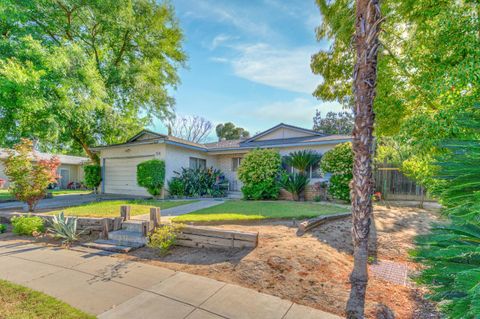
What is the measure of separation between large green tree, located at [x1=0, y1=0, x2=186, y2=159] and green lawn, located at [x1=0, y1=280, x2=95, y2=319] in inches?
381

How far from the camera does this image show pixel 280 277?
366 centimetres

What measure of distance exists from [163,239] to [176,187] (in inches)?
337

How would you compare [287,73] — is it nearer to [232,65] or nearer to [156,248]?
[232,65]

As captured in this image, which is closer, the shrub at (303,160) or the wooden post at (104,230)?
the wooden post at (104,230)

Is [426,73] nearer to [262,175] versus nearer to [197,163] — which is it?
[262,175]

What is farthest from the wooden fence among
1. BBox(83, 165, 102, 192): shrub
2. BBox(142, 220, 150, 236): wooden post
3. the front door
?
the front door

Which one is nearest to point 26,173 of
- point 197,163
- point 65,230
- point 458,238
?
point 65,230

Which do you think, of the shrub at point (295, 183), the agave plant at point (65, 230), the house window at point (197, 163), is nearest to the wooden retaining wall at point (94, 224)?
the agave plant at point (65, 230)

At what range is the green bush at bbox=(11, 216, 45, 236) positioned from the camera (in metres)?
6.51

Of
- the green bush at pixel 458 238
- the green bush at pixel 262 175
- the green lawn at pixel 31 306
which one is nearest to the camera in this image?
the green bush at pixel 458 238

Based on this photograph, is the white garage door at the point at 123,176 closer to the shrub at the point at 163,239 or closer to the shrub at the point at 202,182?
the shrub at the point at 202,182

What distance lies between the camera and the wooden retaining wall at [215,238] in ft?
15.6

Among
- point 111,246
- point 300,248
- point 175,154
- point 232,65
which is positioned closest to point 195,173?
point 175,154

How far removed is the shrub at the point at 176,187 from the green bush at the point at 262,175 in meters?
3.80
